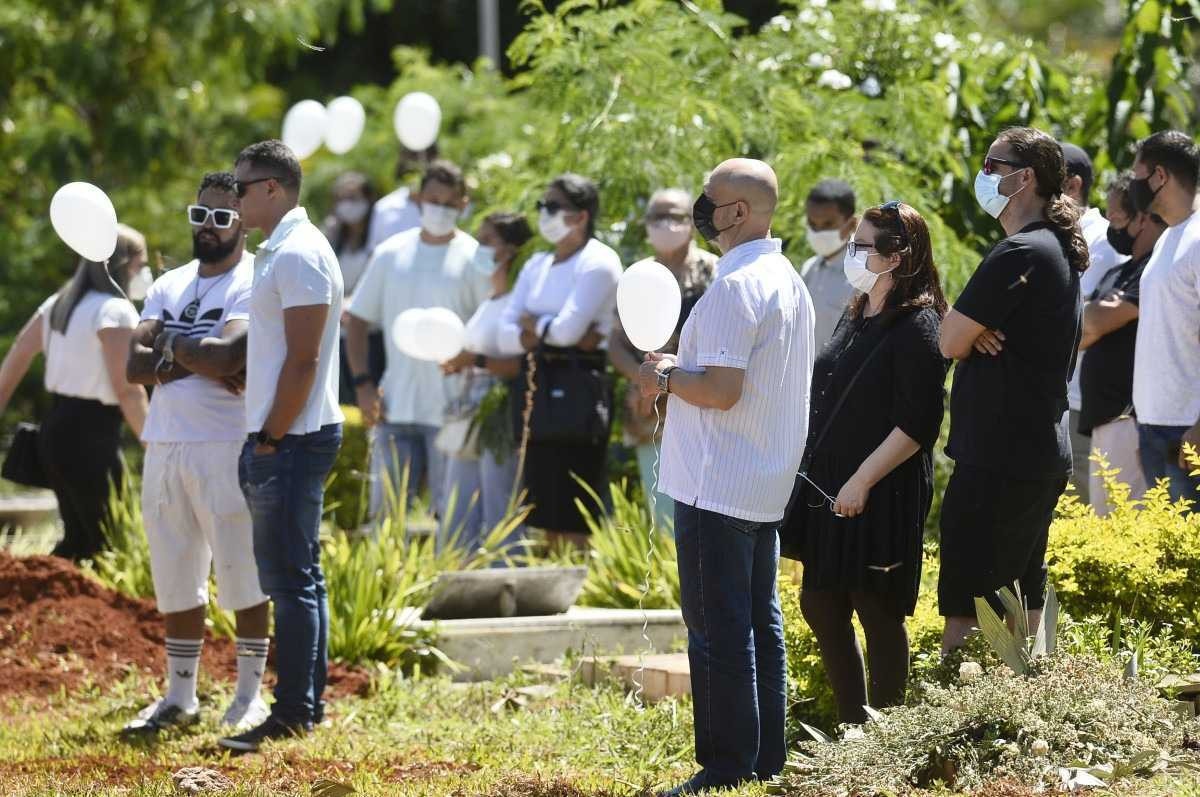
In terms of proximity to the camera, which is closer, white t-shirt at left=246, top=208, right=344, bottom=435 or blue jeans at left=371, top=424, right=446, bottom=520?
white t-shirt at left=246, top=208, right=344, bottom=435

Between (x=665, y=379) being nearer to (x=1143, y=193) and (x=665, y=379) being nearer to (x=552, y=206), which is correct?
(x=1143, y=193)

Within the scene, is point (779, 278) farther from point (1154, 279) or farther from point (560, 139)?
point (560, 139)

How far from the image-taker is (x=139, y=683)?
7.84m

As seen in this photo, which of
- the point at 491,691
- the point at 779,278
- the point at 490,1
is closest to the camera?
the point at 779,278

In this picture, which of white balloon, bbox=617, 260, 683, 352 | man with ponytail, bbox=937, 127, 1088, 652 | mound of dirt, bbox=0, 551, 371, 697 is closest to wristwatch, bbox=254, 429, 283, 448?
mound of dirt, bbox=0, 551, 371, 697

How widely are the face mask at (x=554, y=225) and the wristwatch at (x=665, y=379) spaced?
3618mm

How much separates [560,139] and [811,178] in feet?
5.67

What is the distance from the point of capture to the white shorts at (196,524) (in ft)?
22.9

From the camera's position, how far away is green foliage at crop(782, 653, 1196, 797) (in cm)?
493

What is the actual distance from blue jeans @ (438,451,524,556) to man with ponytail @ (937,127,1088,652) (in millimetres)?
3965

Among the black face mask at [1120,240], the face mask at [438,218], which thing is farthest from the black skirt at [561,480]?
the black face mask at [1120,240]

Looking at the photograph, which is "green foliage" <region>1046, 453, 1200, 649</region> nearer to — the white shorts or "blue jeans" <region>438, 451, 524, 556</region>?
the white shorts

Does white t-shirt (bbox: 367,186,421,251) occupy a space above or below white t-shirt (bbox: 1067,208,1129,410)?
above

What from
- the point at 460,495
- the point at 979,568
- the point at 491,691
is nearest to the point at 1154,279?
the point at 979,568
